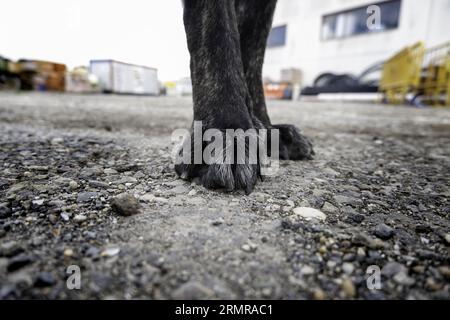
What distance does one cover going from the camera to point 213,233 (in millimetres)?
831

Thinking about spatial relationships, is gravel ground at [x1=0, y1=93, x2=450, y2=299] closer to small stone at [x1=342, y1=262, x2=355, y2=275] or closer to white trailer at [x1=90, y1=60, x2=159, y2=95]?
small stone at [x1=342, y1=262, x2=355, y2=275]

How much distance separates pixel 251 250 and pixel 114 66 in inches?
628

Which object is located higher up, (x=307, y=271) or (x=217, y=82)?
(x=217, y=82)

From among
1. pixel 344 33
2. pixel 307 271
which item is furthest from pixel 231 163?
pixel 344 33

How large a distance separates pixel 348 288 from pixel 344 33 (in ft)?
53.6

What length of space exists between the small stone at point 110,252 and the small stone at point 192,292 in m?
0.21

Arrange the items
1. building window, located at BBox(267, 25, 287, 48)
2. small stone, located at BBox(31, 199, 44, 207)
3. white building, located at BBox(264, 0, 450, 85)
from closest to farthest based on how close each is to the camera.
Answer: small stone, located at BBox(31, 199, 44, 207)
white building, located at BBox(264, 0, 450, 85)
building window, located at BBox(267, 25, 287, 48)

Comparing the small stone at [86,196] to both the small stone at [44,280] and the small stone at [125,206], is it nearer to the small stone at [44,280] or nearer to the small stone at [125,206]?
the small stone at [125,206]

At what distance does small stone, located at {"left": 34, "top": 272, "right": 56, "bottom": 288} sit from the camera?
1.99ft

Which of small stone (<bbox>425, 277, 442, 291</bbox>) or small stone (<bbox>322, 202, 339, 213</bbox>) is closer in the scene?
small stone (<bbox>425, 277, 442, 291</bbox>)

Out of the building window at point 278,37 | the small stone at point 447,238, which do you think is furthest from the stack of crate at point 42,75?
the small stone at point 447,238

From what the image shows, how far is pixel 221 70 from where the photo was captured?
1.21 meters

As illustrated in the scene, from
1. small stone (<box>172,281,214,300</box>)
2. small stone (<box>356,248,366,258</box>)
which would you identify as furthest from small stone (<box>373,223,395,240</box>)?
small stone (<box>172,281,214,300</box>)

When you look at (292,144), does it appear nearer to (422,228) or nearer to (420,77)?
(422,228)
